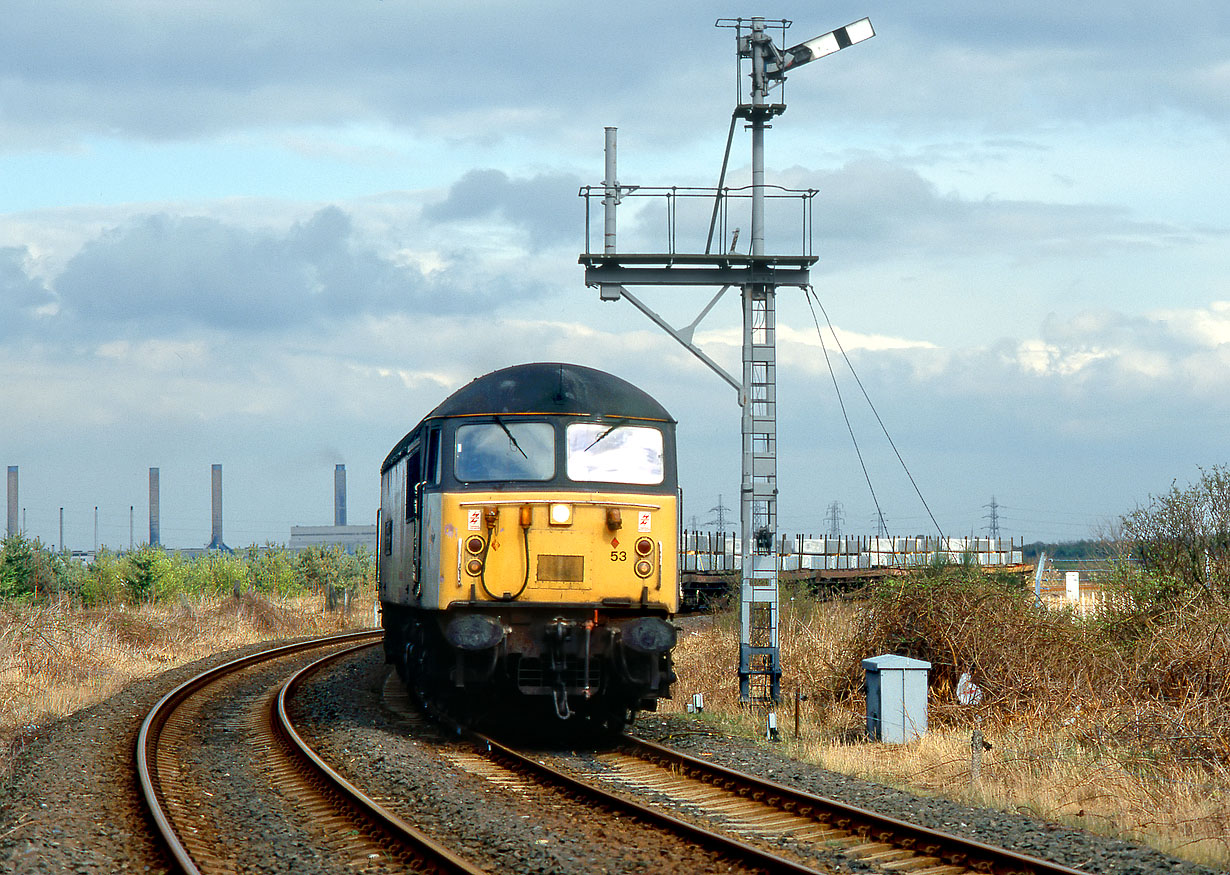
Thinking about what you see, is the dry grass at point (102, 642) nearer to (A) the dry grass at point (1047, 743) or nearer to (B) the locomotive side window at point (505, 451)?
(B) the locomotive side window at point (505, 451)

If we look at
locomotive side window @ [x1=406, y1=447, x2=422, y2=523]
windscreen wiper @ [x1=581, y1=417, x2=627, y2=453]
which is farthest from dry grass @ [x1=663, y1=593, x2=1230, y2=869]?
locomotive side window @ [x1=406, y1=447, x2=422, y2=523]

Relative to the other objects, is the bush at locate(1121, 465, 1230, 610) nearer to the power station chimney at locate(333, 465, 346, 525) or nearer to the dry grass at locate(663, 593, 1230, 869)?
the dry grass at locate(663, 593, 1230, 869)

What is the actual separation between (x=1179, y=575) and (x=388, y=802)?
12.6 metres

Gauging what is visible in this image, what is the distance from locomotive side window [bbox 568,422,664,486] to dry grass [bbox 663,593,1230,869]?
3182mm

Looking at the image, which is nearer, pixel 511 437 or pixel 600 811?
pixel 600 811

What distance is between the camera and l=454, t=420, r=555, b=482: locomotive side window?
12.8m

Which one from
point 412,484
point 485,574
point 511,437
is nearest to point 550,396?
point 511,437

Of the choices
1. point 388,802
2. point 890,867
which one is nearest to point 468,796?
point 388,802

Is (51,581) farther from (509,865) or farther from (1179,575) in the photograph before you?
(509,865)

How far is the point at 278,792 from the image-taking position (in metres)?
10.6

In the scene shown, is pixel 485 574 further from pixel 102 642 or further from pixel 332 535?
pixel 332 535

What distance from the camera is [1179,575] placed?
1775cm

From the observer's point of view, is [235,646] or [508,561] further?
[235,646]

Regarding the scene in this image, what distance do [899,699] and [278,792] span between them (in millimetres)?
6252
